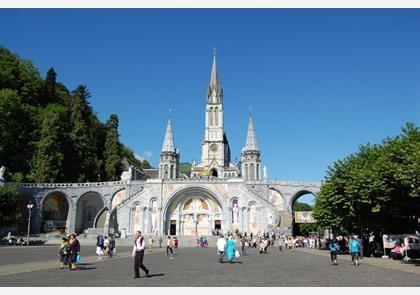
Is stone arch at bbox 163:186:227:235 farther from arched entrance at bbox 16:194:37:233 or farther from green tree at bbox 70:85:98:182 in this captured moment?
arched entrance at bbox 16:194:37:233

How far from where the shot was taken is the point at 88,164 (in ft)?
186

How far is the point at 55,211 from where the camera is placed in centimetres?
5191

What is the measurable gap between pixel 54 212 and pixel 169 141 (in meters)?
19.3

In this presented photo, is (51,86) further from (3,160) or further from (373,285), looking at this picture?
A: (373,285)

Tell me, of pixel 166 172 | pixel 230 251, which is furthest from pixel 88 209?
pixel 230 251

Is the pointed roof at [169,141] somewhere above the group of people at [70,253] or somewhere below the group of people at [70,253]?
above

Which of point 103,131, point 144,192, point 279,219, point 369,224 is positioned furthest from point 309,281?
point 103,131

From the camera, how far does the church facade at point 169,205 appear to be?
4775 cm

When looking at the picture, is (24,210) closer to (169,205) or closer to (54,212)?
(54,212)

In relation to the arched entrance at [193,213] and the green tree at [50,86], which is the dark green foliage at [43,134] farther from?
the arched entrance at [193,213]

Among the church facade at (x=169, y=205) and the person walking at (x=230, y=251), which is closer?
the person walking at (x=230, y=251)

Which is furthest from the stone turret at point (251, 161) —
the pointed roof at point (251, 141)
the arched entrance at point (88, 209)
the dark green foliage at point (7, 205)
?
the dark green foliage at point (7, 205)

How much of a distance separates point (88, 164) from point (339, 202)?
40174 millimetres

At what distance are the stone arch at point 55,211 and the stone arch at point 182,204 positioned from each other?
12628 mm
